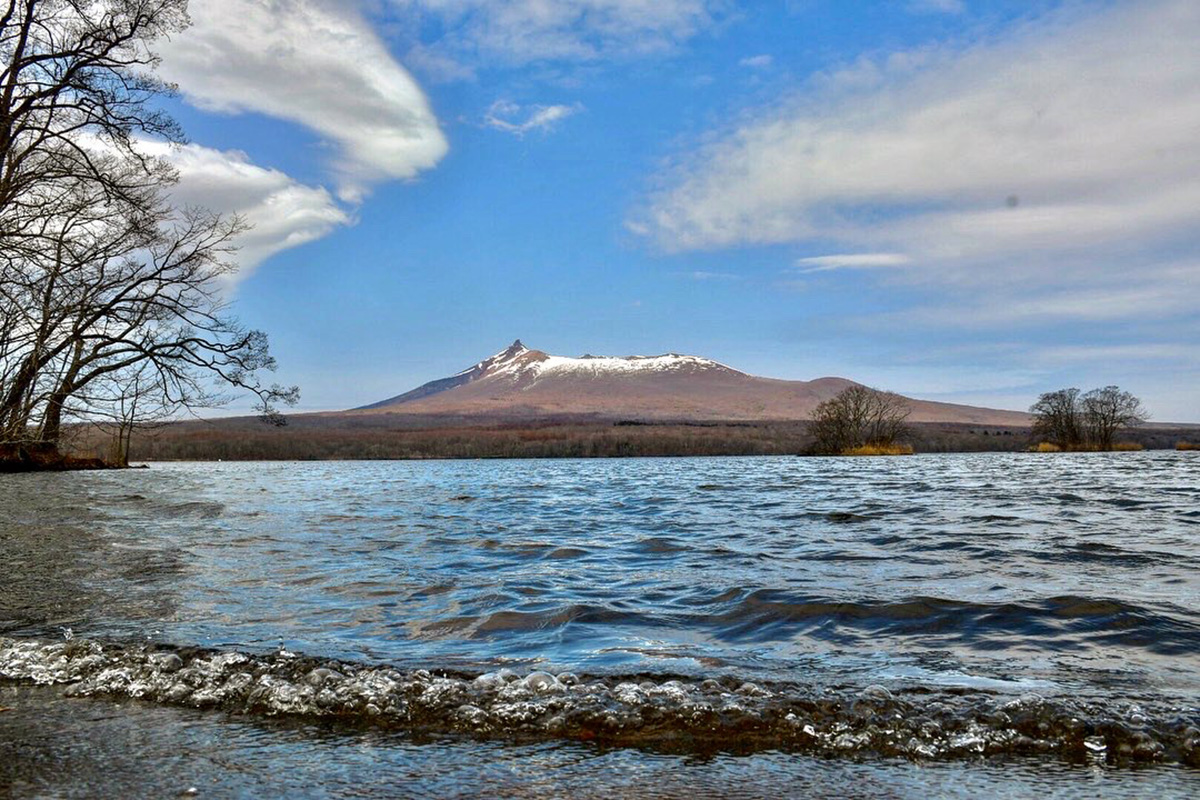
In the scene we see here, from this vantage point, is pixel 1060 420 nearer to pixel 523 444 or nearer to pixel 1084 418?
pixel 1084 418

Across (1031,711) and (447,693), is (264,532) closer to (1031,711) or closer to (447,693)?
(447,693)

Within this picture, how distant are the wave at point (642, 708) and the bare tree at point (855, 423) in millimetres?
89997

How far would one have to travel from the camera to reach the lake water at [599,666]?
11.0ft

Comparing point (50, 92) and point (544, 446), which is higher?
point (50, 92)

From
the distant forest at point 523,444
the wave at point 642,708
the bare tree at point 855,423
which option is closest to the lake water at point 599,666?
the wave at point 642,708

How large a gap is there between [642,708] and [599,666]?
96 cm

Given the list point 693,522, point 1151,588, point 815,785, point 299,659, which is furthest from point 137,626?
point 693,522

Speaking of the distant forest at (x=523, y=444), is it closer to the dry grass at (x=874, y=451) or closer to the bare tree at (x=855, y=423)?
the bare tree at (x=855, y=423)

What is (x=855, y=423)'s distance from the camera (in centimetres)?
9069

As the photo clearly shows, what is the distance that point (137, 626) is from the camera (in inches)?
230

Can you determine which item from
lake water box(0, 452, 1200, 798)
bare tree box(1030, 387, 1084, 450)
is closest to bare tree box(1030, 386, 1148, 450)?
bare tree box(1030, 387, 1084, 450)

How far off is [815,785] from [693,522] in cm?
1207

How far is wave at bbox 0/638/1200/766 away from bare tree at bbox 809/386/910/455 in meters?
90.0

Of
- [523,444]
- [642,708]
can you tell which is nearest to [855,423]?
[523,444]
